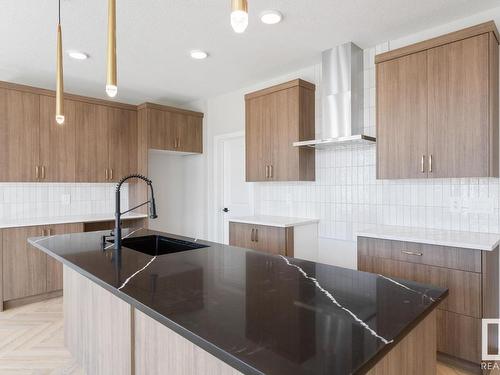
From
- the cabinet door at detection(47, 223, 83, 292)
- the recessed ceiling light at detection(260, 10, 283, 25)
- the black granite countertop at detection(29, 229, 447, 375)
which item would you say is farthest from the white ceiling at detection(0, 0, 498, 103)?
the black granite countertop at detection(29, 229, 447, 375)

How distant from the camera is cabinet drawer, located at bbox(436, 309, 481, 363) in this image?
7.07 feet

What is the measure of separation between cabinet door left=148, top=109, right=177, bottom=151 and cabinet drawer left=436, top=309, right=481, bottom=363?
372 cm

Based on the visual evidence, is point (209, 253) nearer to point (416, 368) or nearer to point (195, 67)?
point (416, 368)

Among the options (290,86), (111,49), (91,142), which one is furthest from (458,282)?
(91,142)

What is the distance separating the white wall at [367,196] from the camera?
2.62m

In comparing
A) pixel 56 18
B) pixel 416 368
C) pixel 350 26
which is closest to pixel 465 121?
pixel 350 26

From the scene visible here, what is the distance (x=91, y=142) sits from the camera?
13.8 ft

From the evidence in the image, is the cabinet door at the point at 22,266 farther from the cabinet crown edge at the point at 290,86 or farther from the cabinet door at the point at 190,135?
the cabinet crown edge at the point at 290,86

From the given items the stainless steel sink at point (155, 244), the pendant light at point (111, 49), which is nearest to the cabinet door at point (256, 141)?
the stainless steel sink at point (155, 244)

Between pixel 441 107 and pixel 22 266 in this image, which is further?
pixel 22 266

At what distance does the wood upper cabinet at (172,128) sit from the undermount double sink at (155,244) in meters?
2.29

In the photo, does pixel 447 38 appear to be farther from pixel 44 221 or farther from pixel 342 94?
pixel 44 221

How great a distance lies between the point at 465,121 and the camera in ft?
7.77

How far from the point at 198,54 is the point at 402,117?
2.01 m
